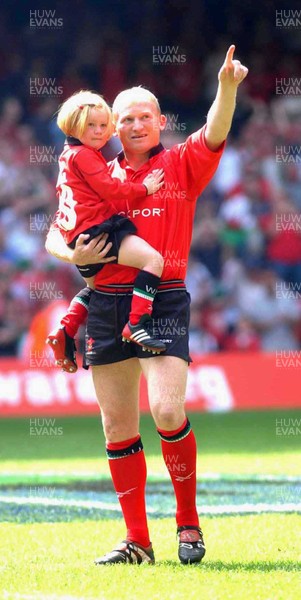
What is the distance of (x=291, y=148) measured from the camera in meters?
16.4

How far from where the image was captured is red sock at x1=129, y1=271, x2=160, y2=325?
533 centimetres

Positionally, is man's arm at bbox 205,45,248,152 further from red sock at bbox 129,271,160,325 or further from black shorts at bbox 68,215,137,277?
red sock at bbox 129,271,160,325

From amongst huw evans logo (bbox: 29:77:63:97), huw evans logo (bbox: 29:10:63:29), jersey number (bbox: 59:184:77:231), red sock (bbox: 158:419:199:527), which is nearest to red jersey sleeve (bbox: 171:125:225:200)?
jersey number (bbox: 59:184:77:231)

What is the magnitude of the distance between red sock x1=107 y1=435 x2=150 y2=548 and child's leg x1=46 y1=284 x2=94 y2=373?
0.48m

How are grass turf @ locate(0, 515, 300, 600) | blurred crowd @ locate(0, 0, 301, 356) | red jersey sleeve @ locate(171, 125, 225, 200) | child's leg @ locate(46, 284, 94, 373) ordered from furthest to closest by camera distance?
blurred crowd @ locate(0, 0, 301, 356) → child's leg @ locate(46, 284, 94, 373) → red jersey sleeve @ locate(171, 125, 225, 200) → grass turf @ locate(0, 515, 300, 600)

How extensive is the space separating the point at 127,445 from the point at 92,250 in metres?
0.90

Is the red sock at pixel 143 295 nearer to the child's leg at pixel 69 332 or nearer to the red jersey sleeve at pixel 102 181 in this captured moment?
the red jersey sleeve at pixel 102 181

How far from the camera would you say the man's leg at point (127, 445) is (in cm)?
549

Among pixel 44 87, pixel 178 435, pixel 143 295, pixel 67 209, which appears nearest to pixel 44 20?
pixel 44 87

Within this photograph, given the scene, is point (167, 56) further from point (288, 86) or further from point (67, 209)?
point (67, 209)

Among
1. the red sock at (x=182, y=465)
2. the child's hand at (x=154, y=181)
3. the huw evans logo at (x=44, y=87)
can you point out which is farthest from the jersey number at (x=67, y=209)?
the huw evans logo at (x=44, y=87)

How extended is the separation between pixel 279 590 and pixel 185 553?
2.53 feet

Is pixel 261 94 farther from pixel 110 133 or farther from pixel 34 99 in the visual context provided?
pixel 110 133

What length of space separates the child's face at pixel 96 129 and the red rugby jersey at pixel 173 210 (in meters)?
0.25
